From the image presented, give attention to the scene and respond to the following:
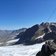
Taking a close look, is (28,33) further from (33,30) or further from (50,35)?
(50,35)

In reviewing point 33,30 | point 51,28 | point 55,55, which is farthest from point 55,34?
point 55,55

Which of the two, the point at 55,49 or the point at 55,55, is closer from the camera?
the point at 55,55

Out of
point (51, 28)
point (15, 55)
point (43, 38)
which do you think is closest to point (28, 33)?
point (51, 28)

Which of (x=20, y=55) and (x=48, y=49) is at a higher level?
(x=20, y=55)

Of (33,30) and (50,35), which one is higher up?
(33,30)

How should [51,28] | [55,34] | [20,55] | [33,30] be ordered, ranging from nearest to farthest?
[20,55]
[55,34]
[51,28]
[33,30]

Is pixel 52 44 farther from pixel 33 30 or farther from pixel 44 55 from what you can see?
pixel 33 30

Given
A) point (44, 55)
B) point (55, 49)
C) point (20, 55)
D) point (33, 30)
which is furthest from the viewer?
point (33, 30)

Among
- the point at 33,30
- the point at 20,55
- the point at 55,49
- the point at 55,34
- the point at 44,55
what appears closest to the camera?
the point at 55,49

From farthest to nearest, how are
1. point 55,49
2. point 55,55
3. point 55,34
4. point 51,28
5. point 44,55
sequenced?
point 51,28 → point 55,34 → point 44,55 → point 55,49 → point 55,55

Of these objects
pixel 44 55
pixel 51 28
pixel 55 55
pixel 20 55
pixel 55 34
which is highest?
pixel 51 28
